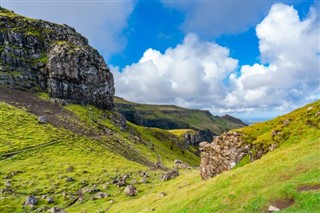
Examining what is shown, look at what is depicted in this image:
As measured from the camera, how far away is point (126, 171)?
406 feet

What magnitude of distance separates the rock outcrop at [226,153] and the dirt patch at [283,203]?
22.9 m

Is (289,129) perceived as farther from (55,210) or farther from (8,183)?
(8,183)

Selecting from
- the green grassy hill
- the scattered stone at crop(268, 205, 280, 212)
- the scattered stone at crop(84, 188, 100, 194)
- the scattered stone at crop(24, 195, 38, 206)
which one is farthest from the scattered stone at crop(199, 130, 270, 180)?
the scattered stone at crop(24, 195, 38, 206)

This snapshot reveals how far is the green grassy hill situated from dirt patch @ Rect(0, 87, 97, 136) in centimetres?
138

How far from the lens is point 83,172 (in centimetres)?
11519

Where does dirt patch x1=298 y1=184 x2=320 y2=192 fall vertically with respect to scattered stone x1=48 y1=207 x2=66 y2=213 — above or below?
above

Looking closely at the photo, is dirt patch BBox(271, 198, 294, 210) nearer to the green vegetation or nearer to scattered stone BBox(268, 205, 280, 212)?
scattered stone BBox(268, 205, 280, 212)

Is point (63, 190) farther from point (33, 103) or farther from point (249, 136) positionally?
point (33, 103)

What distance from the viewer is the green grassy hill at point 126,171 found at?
110ft

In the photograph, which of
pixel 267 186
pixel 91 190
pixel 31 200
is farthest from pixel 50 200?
pixel 267 186

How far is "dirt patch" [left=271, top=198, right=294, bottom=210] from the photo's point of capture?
94.1 ft

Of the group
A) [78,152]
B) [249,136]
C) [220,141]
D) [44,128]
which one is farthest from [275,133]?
[44,128]

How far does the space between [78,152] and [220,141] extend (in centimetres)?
10083

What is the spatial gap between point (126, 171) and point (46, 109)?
9347cm
